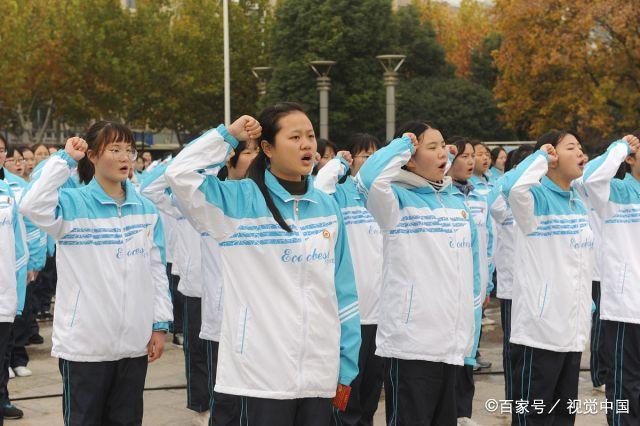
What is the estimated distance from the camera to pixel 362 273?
6.62 m

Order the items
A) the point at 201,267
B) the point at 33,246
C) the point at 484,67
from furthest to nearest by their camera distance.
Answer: the point at 484,67
the point at 33,246
the point at 201,267

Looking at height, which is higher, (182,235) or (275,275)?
(275,275)

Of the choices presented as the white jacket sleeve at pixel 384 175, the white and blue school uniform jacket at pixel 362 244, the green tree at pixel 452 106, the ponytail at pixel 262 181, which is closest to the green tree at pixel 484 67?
the green tree at pixel 452 106

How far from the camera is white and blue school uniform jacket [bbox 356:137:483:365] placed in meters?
5.18

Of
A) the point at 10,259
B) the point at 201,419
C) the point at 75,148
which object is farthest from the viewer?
the point at 201,419

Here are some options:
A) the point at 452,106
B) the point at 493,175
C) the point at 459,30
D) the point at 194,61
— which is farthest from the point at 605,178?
the point at 459,30

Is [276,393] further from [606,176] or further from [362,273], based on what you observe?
[606,176]

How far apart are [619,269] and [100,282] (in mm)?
3321

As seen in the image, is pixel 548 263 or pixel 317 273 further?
pixel 548 263

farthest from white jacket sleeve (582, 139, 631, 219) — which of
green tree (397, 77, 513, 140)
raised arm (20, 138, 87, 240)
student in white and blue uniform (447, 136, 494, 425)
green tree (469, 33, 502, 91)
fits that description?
green tree (469, 33, 502, 91)

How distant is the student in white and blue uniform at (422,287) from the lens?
5.18 m

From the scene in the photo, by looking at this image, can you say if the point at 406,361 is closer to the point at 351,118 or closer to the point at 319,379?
the point at 319,379

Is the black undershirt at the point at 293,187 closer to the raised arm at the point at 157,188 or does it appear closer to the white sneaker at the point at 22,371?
the raised arm at the point at 157,188

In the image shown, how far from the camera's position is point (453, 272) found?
17.2 ft
